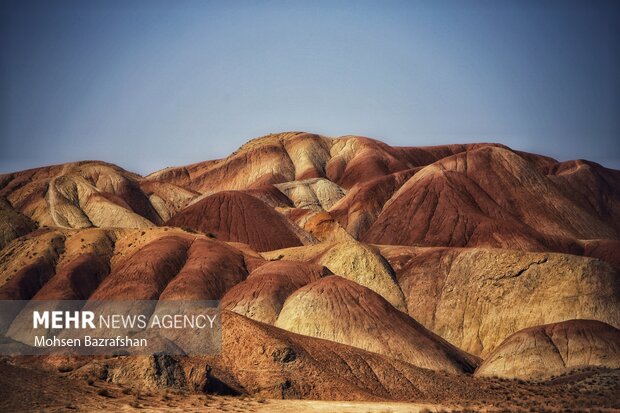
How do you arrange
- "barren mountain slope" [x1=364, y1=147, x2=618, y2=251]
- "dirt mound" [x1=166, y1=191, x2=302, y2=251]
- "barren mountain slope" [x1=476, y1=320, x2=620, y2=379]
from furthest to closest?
"barren mountain slope" [x1=364, y1=147, x2=618, y2=251], "dirt mound" [x1=166, y1=191, x2=302, y2=251], "barren mountain slope" [x1=476, y1=320, x2=620, y2=379]

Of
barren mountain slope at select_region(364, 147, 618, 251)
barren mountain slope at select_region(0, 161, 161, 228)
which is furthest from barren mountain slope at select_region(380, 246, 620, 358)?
barren mountain slope at select_region(0, 161, 161, 228)

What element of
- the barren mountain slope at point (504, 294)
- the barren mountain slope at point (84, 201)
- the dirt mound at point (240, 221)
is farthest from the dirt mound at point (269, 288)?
the barren mountain slope at point (84, 201)

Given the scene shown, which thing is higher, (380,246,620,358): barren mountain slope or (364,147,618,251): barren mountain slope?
(364,147,618,251): barren mountain slope

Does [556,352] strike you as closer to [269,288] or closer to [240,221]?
[269,288]

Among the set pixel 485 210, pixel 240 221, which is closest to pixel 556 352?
pixel 240 221

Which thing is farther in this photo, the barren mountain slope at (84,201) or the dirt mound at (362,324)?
the barren mountain slope at (84,201)

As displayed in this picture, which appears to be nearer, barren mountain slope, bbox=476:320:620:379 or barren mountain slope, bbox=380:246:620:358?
barren mountain slope, bbox=476:320:620:379

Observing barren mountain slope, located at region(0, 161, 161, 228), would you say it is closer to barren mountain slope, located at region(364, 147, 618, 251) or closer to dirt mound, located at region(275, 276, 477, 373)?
barren mountain slope, located at region(364, 147, 618, 251)

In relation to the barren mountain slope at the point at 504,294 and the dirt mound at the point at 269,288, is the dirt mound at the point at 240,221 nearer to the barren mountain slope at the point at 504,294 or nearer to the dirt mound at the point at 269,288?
the barren mountain slope at the point at 504,294

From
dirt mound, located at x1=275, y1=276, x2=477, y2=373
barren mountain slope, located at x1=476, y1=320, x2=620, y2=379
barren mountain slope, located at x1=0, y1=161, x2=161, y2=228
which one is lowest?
barren mountain slope, located at x1=476, y1=320, x2=620, y2=379

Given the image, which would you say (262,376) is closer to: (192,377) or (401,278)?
(192,377)

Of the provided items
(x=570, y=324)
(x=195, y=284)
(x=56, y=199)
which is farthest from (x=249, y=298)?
(x=56, y=199)

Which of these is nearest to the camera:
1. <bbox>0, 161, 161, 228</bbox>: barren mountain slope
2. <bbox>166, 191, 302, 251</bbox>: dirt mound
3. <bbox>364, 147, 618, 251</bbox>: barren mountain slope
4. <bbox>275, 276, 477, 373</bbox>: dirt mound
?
<bbox>275, 276, 477, 373</bbox>: dirt mound

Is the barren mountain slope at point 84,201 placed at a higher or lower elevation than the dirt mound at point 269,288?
higher
